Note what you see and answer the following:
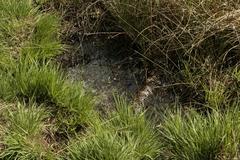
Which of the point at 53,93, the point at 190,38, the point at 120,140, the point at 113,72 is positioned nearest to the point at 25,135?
the point at 53,93

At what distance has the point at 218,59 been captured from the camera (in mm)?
2682

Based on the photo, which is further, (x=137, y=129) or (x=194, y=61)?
(x=194, y=61)

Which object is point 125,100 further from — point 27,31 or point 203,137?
point 27,31

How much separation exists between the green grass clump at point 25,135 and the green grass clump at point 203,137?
572 millimetres

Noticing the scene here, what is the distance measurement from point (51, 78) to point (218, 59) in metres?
0.87

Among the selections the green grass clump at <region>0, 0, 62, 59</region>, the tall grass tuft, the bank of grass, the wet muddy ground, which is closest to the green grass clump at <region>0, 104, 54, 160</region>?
the bank of grass

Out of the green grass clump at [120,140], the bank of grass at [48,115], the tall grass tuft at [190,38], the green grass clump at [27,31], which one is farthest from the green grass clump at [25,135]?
the tall grass tuft at [190,38]

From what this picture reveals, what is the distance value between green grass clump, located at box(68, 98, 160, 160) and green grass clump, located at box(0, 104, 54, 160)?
15 cm

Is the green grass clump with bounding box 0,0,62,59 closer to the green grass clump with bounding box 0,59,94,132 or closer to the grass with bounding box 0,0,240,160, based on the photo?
the grass with bounding box 0,0,240,160

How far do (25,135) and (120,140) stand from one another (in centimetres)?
47

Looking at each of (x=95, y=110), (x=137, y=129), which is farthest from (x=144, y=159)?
(x=95, y=110)

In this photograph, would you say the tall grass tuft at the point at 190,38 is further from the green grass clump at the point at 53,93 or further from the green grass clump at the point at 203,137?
the green grass clump at the point at 53,93

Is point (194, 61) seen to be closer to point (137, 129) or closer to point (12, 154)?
point (137, 129)

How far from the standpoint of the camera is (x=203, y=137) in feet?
7.31
